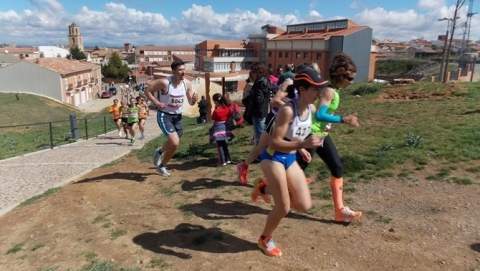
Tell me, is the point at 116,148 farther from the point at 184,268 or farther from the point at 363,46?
the point at 363,46

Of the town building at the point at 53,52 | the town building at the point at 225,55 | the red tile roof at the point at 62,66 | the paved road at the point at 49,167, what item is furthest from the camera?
the town building at the point at 53,52

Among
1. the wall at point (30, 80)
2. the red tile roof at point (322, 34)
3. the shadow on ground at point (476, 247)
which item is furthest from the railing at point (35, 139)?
the red tile roof at point (322, 34)

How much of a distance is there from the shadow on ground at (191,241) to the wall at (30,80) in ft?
183

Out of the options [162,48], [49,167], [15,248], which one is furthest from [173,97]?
[162,48]

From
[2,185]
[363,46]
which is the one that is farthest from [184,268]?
[363,46]

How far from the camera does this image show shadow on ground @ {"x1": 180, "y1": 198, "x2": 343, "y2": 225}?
17.3 feet

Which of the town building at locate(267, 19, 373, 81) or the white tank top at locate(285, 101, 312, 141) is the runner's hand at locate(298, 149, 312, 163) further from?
the town building at locate(267, 19, 373, 81)

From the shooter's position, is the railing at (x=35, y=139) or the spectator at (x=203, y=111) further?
the spectator at (x=203, y=111)

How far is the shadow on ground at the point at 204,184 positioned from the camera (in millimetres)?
6715

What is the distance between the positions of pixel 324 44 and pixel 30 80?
43.4 m

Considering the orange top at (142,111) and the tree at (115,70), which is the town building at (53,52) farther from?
the orange top at (142,111)

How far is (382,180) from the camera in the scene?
20.4ft

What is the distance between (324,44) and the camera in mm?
64812

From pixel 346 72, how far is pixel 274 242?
2014mm
